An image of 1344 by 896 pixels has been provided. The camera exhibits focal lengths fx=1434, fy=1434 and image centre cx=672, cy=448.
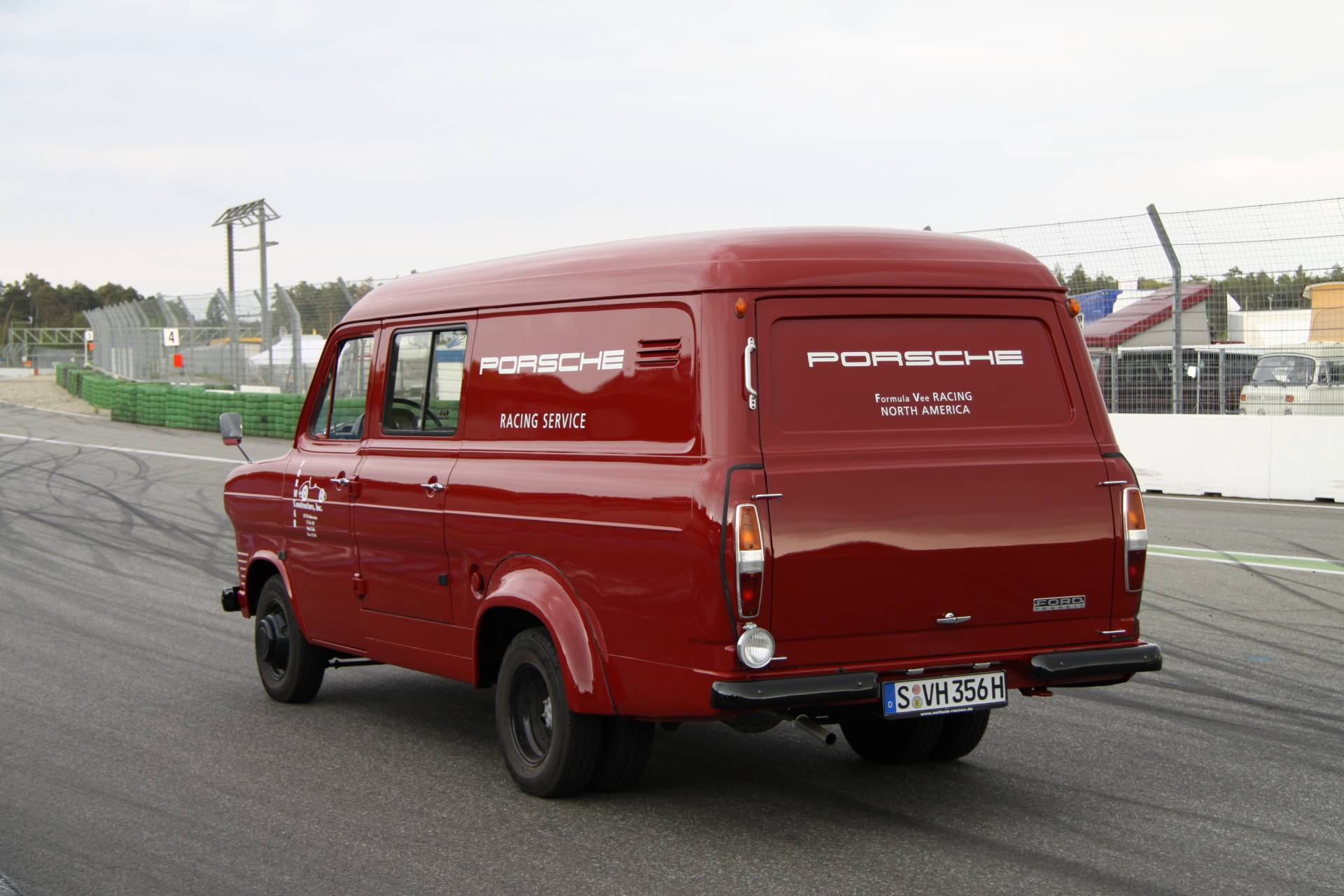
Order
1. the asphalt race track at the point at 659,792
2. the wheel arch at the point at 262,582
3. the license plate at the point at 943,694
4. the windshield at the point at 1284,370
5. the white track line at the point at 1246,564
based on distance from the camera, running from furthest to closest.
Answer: the windshield at the point at 1284,370 < the white track line at the point at 1246,564 < the wheel arch at the point at 262,582 < the license plate at the point at 943,694 < the asphalt race track at the point at 659,792

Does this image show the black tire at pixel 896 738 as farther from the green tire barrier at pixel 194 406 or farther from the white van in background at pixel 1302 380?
the green tire barrier at pixel 194 406

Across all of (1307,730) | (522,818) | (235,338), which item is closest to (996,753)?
(1307,730)

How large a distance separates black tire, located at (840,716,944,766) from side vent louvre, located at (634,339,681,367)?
67.7 inches

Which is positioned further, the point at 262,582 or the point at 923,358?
the point at 262,582

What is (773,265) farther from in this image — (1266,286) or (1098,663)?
(1266,286)

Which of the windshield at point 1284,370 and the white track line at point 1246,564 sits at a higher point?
the windshield at point 1284,370

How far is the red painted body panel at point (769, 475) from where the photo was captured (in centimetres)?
457

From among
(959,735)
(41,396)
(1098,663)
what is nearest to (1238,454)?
(959,735)

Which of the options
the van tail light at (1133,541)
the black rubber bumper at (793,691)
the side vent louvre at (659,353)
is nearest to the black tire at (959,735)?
the van tail light at (1133,541)

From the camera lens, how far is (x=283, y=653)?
23.6 ft

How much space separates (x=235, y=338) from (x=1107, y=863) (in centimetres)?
2849

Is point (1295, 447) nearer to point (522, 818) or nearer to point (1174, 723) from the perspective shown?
point (1174, 723)

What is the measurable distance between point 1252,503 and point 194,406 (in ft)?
72.8

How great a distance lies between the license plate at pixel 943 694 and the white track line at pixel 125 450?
17.7 meters
